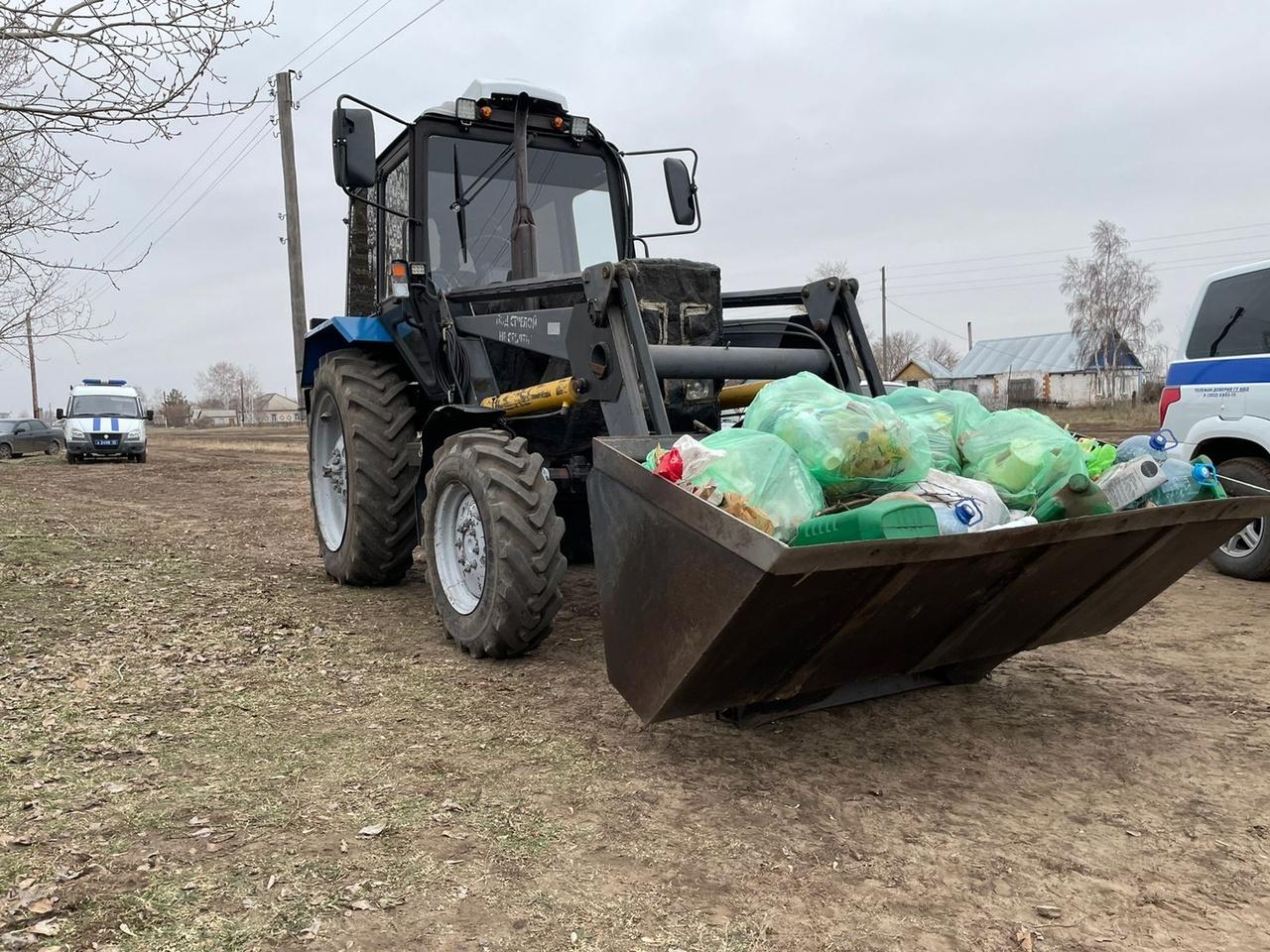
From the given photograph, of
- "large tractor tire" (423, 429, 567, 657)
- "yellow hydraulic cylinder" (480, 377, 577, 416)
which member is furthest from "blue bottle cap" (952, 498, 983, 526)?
"yellow hydraulic cylinder" (480, 377, 577, 416)

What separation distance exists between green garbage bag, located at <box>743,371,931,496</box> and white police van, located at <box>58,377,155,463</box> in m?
24.4

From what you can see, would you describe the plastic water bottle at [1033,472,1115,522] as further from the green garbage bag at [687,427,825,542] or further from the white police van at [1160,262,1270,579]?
the white police van at [1160,262,1270,579]

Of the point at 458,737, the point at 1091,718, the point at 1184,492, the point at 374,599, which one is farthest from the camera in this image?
the point at 374,599

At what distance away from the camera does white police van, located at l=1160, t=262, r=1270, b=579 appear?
653cm

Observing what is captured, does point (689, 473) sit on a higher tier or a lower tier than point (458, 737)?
higher

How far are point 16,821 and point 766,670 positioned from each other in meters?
2.43

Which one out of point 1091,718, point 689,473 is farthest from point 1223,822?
point 689,473

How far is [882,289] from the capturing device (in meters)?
51.2

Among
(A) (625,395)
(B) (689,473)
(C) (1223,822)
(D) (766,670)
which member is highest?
(A) (625,395)

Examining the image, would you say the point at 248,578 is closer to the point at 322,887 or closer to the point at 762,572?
the point at 322,887

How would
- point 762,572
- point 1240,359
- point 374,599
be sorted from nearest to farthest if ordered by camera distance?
point 762,572 < point 374,599 < point 1240,359

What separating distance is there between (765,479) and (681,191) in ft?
12.6

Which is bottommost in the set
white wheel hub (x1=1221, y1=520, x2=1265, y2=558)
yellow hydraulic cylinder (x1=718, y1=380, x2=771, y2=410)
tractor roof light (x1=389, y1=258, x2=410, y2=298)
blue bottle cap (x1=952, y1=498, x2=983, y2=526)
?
white wheel hub (x1=1221, y1=520, x2=1265, y2=558)

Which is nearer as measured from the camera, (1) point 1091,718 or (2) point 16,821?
(2) point 16,821
